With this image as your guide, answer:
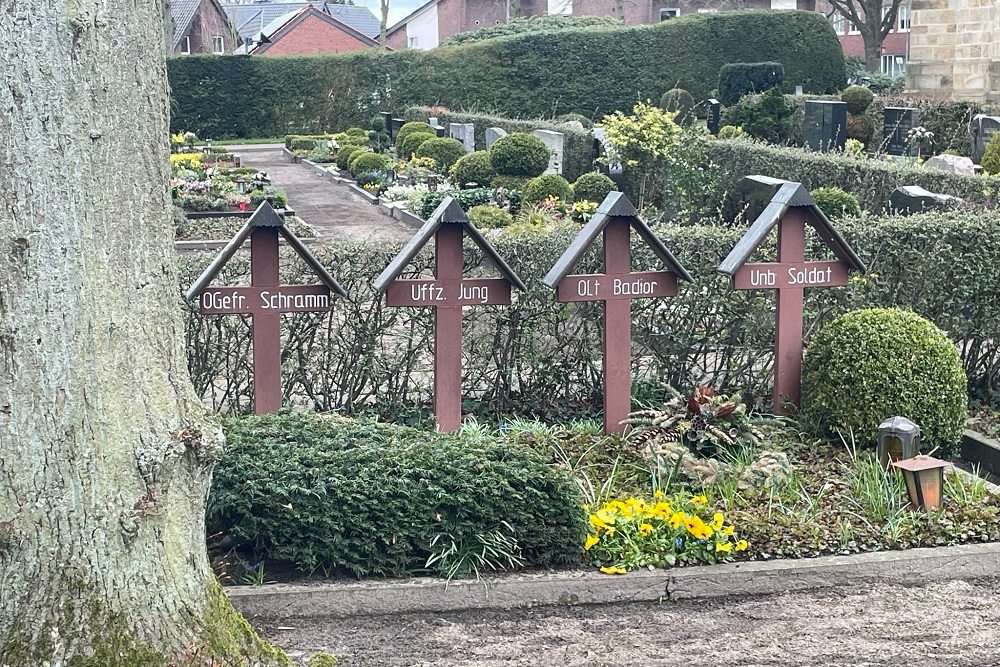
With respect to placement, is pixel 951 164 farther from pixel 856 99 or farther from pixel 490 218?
pixel 856 99

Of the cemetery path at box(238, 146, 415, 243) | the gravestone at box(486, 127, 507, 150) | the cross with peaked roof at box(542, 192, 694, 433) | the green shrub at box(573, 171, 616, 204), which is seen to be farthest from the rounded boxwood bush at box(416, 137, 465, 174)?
the cross with peaked roof at box(542, 192, 694, 433)

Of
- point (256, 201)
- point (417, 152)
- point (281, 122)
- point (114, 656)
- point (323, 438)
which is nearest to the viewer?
point (114, 656)

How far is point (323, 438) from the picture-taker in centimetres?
492

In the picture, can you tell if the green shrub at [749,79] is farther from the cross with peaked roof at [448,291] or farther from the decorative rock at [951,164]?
the cross with peaked roof at [448,291]

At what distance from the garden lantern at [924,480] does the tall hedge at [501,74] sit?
33899 millimetres

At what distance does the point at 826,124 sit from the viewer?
69.3 feet

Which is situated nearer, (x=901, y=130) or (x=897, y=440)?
(x=897, y=440)

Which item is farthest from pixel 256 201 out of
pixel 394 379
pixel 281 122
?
pixel 281 122

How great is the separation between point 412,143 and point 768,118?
24.5 ft

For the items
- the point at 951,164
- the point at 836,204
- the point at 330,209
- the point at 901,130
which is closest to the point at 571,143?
the point at 330,209

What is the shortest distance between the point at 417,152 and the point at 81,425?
21999 millimetres

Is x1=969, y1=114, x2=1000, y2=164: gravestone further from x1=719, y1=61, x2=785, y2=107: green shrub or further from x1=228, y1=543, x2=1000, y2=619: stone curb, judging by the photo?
x1=228, y1=543, x2=1000, y2=619: stone curb

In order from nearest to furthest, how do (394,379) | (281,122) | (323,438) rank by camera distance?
1. (323,438)
2. (394,379)
3. (281,122)

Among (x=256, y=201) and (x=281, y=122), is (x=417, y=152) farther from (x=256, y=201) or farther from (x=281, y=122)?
→ (x=281, y=122)
